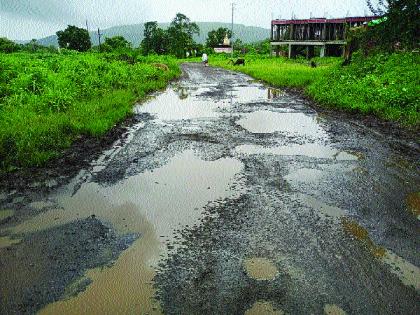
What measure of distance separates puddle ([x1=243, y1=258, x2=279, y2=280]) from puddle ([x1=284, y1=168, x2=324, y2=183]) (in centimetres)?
224

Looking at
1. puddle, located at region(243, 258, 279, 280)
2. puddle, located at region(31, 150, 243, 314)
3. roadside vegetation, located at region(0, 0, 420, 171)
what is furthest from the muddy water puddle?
roadside vegetation, located at region(0, 0, 420, 171)

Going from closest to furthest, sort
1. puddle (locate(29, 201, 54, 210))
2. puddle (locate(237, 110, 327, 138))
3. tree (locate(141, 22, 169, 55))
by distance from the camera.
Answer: puddle (locate(29, 201, 54, 210)), puddle (locate(237, 110, 327, 138)), tree (locate(141, 22, 169, 55))

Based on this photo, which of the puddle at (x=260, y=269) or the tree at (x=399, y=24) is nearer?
the puddle at (x=260, y=269)

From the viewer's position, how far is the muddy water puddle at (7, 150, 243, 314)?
116 inches

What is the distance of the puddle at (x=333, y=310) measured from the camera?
2783 millimetres

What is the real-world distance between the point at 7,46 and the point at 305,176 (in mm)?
53317

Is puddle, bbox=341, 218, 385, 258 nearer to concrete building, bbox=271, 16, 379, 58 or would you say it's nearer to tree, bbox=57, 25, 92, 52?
concrete building, bbox=271, 16, 379, 58

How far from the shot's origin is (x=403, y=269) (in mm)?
3295

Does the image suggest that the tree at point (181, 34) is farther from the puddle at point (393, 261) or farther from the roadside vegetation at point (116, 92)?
the puddle at point (393, 261)

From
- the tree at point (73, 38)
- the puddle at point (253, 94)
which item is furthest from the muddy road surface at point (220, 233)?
the tree at point (73, 38)

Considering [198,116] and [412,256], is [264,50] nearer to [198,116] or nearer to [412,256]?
[198,116]

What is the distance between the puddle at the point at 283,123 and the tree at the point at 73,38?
219 feet

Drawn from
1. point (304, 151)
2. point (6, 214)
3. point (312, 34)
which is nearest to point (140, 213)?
point (6, 214)

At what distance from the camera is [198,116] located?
10.3 meters
